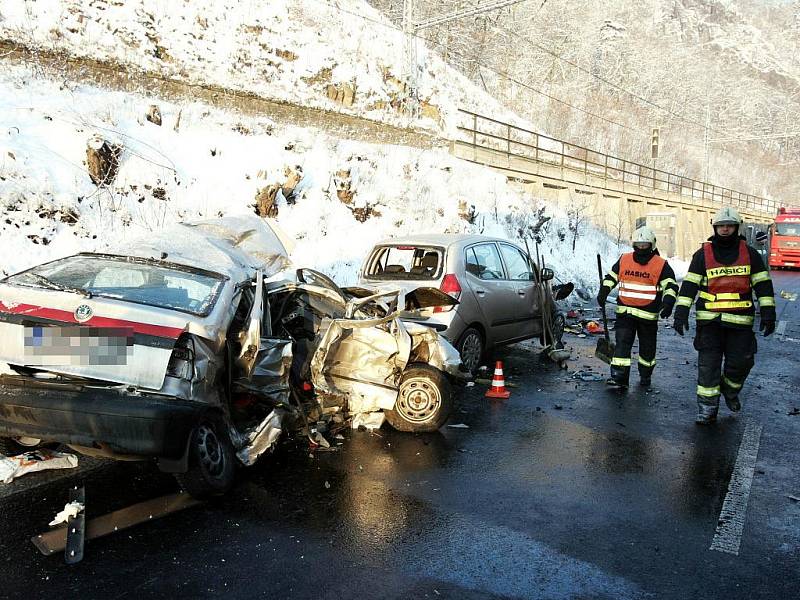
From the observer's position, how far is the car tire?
5.57 meters

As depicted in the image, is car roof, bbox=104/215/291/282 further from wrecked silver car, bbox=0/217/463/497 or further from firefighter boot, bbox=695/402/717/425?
firefighter boot, bbox=695/402/717/425

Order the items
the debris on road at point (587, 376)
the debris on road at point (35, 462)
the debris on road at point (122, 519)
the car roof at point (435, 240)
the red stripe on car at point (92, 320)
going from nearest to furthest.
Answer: the debris on road at point (122, 519)
the red stripe on car at point (92, 320)
the debris on road at point (35, 462)
the car roof at point (435, 240)
the debris on road at point (587, 376)

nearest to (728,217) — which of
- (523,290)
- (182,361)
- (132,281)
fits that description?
(523,290)

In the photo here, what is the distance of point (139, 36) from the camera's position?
1599cm

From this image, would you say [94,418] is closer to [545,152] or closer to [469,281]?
[469,281]

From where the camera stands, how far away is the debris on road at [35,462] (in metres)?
4.40

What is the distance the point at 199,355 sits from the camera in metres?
3.96

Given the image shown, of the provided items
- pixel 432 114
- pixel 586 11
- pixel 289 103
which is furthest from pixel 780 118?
pixel 289 103

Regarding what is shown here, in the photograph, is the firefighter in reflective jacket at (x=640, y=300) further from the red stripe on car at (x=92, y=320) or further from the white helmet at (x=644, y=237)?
the red stripe on car at (x=92, y=320)

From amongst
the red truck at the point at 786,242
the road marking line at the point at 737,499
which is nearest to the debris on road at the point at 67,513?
the road marking line at the point at 737,499

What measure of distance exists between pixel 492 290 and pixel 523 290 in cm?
90

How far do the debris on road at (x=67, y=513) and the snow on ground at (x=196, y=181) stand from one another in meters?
6.60

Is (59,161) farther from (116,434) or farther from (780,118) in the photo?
(780,118)

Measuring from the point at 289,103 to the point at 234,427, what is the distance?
13.2 meters
